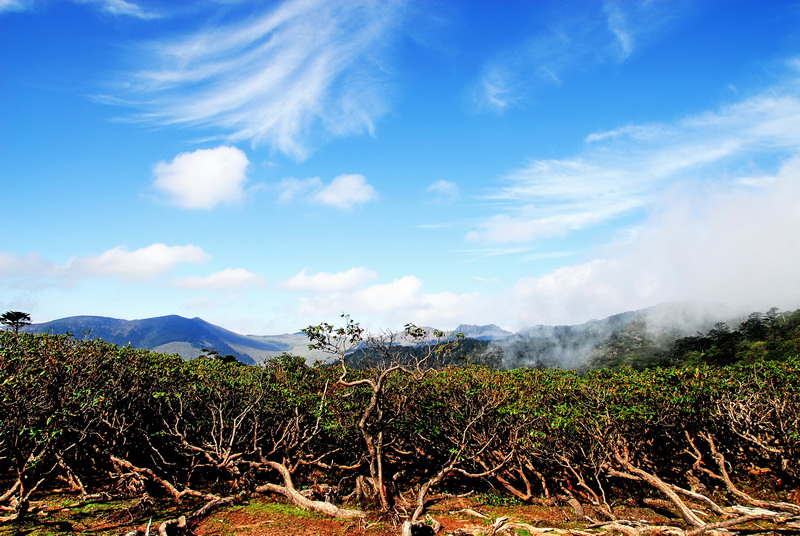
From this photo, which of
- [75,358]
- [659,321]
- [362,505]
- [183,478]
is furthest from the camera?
[659,321]

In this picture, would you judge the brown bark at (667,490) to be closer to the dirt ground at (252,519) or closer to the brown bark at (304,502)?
the dirt ground at (252,519)

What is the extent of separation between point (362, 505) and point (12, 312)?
177ft

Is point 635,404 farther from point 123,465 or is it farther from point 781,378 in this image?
point 123,465

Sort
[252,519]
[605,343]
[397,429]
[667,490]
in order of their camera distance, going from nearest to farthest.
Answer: [252,519]
[667,490]
[397,429]
[605,343]

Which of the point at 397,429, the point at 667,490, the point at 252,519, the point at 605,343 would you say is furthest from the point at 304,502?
the point at 605,343

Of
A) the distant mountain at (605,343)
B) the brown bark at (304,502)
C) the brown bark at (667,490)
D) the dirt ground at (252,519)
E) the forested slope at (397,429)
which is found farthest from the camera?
the distant mountain at (605,343)

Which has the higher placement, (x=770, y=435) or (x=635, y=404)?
(x=635, y=404)

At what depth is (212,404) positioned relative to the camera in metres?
21.4

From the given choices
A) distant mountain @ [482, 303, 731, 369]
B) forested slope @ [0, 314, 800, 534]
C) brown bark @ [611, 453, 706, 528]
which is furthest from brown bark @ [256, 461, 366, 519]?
distant mountain @ [482, 303, 731, 369]

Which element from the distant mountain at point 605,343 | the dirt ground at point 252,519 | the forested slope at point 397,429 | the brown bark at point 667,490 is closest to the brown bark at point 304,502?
the forested slope at point 397,429

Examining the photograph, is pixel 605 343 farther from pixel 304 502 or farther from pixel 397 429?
pixel 304 502

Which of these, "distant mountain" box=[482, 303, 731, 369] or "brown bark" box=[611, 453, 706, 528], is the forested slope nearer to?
"brown bark" box=[611, 453, 706, 528]

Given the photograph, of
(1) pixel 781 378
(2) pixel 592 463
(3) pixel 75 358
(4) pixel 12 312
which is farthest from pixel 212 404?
(4) pixel 12 312

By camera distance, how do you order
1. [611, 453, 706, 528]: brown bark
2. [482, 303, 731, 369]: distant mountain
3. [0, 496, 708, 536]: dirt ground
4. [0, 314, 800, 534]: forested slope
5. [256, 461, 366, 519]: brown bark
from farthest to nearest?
1. [482, 303, 731, 369]: distant mountain
2. [0, 314, 800, 534]: forested slope
3. [256, 461, 366, 519]: brown bark
4. [611, 453, 706, 528]: brown bark
5. [0, 496, 708, 536]: dirt ground
